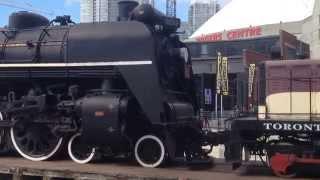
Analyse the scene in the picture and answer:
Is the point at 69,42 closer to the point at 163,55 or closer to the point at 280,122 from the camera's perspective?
the point at 163,55

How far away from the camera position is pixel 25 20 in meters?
13.6

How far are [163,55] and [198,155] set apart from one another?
85.5 inches

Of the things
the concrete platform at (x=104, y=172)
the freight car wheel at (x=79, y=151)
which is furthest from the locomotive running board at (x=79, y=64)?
the concrete platform at (x=104, y=172)

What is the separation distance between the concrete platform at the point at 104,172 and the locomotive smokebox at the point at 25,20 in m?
3.53

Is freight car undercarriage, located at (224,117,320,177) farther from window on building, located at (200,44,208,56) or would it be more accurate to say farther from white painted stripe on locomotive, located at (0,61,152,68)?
window on building, located at (200,44,208,56)

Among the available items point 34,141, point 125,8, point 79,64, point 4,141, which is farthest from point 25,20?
point 34,141

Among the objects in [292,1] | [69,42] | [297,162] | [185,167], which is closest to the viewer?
[297,162]

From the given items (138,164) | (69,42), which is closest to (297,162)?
(138,164)

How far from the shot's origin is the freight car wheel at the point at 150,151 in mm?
11289

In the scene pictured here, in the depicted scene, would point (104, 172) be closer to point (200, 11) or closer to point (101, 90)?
point (101, 90)

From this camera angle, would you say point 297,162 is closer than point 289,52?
Yes

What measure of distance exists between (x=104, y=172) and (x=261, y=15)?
56441mm

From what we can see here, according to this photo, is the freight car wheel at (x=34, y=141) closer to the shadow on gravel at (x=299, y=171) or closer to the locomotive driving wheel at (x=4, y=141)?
the locomotive driving wheel at (x=4, y=141)

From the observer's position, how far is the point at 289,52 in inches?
451
